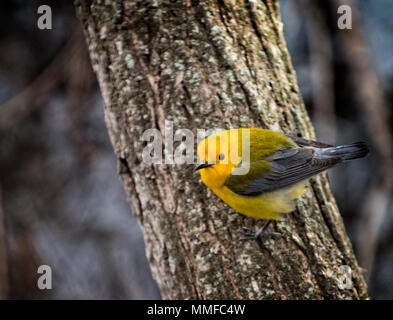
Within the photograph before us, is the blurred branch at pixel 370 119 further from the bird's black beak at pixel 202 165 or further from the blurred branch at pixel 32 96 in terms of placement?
the blurred branch at pixel 32 96

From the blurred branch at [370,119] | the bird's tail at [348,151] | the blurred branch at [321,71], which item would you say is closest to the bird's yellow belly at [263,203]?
the bird's tail at [348,151]

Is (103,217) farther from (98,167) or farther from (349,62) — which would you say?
(349,62)

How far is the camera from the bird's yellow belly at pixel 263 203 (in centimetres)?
228

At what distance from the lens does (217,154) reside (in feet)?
7.54

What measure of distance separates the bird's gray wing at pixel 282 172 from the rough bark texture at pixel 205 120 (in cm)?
13

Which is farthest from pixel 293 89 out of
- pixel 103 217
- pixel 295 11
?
pixel 103 217

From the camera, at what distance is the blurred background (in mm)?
4090

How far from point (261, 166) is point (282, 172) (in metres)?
0.14

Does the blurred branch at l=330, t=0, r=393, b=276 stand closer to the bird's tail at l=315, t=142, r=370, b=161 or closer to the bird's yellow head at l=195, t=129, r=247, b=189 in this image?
the bird's tail at l=315, t=142, r=370, b=161

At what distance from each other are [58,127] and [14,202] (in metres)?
1.11

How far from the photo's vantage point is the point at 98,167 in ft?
16.0

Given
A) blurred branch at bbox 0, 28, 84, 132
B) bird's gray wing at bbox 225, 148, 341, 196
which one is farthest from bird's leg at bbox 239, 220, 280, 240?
blurred branch at bbox 0, 28, 84, 132

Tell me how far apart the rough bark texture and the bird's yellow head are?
127 millimetres

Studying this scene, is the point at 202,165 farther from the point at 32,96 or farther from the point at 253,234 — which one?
the point at 32,96
